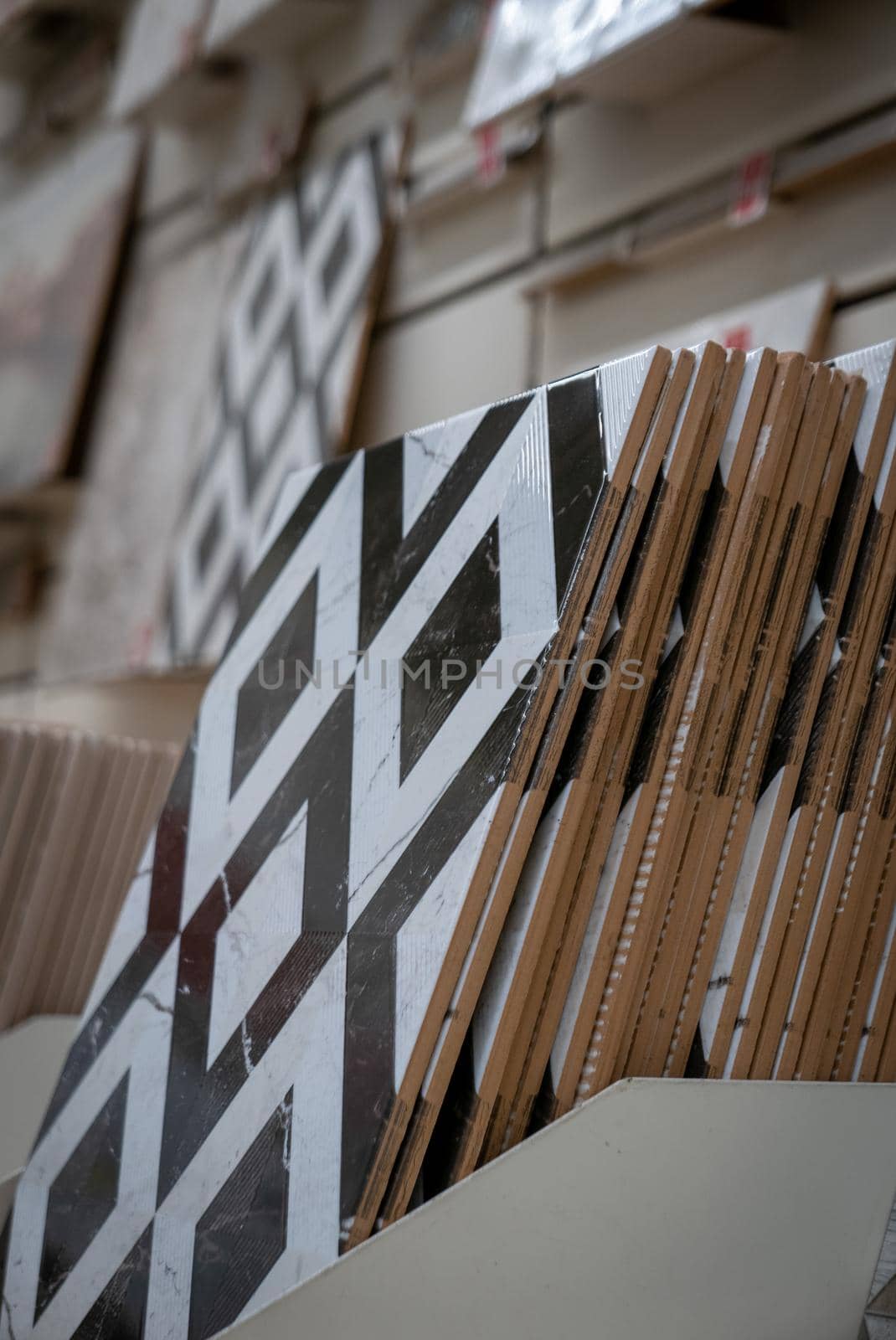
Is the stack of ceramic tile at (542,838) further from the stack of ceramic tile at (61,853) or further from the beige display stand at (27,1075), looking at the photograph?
the stack of ceramic tile at (61,853)

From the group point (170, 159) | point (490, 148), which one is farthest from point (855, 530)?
point (170, 159)

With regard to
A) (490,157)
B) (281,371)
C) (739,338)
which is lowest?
(739,338)

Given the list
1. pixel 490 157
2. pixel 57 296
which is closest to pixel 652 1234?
pixel 490 157

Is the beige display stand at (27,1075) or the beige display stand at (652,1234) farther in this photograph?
the beige display stand at (27,1075)

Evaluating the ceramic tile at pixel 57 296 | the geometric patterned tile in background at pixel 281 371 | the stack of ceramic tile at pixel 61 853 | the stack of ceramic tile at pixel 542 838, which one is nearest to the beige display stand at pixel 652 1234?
the stack of ceramic tile at pixel 542 838

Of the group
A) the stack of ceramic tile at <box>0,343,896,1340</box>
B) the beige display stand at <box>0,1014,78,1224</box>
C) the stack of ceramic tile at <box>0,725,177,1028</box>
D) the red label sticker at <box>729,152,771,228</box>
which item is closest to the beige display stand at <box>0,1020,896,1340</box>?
the stack of ceramic tile at <box>0,343,896,1340</box>

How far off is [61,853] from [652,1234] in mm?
1113

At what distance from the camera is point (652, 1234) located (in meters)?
1.03

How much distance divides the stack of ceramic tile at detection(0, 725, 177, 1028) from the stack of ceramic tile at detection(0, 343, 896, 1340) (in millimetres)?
611

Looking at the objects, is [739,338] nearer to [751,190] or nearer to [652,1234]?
[751,190]

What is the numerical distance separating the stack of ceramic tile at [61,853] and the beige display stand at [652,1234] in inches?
38.5

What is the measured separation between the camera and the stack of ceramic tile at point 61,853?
1.88 meters

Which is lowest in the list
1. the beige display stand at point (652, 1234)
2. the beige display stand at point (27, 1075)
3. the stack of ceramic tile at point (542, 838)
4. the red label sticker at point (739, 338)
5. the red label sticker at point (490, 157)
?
the beige display stand at point (27, 1075)

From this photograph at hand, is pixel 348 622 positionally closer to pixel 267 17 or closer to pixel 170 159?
pixel 267 17
